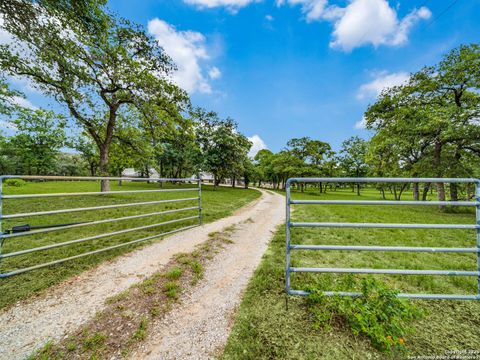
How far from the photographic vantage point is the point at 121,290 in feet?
9.06

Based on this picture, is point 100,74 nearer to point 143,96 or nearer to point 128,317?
point 143,96

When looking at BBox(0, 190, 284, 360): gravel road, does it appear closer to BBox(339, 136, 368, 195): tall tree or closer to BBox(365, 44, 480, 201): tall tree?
BBox(365, 44, 480, 201): tall tree

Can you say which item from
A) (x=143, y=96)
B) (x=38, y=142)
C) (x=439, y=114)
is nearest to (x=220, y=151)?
(x=143, y=96)

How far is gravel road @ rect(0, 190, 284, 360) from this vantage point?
1.90m

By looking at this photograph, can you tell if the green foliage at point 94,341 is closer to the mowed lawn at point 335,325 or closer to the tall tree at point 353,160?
the mowed lawn at point 335,325

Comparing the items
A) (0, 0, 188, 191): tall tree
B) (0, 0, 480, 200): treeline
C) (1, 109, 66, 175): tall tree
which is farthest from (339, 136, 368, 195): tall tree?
(1, 109, 66, 175): tall tree

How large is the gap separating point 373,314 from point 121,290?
11.3 ft

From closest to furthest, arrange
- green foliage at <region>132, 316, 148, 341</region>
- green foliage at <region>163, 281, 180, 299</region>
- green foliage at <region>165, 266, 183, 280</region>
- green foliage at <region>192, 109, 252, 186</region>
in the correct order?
green foliage at <region>132, 316, 148, 341</region> < green foliage at <region>163, 281, 180, 299</region> < green foliage at <region>165, 266, 183, 280</region> < green foliage at <region>192, 109, 252, 186</region>

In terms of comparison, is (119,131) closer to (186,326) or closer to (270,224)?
(270,224)

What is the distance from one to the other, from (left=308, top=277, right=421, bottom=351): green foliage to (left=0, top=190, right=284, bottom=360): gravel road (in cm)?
116

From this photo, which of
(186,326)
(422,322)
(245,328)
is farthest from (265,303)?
(422,322)

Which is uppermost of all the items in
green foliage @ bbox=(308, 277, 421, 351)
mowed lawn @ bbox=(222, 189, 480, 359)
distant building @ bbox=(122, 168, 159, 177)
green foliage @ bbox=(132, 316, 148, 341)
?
distant building @ bbox=(122, 168, 159, 177)

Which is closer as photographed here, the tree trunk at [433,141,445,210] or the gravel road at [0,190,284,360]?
the gravel road at [0,190,284,360]

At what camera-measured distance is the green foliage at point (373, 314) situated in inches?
73.1
